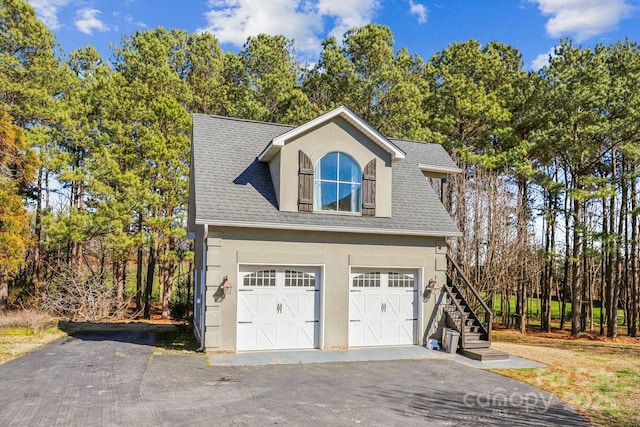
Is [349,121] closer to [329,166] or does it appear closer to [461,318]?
[329,166]

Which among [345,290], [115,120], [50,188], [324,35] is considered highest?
[324,35]

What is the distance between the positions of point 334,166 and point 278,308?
4237 millimetres

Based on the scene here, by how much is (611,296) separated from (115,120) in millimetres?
25476

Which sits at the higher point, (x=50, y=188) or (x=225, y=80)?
(x=225, y=80)

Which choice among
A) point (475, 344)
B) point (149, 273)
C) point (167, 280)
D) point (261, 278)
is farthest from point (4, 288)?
point (475, 344)

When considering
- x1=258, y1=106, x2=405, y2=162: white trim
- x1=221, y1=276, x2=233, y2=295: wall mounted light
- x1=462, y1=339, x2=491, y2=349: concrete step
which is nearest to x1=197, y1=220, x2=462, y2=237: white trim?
x1=221, y1=276, x2=233, y2=295: wall mounted light

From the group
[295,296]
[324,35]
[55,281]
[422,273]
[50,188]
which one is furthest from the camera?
[324,35]

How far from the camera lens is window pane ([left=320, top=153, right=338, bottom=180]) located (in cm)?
1291

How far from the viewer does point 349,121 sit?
13.2 metres

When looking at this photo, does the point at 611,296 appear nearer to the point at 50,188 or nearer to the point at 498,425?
the point at 498,425

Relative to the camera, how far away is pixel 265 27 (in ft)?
92.0

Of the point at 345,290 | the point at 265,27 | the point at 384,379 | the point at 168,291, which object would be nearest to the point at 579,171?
the point at 345,290

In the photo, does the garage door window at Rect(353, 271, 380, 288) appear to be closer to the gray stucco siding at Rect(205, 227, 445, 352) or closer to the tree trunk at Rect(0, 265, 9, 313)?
the gray stucco siding at Rect(205, 227, 445, 352)

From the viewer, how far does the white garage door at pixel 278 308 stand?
11680 mm
